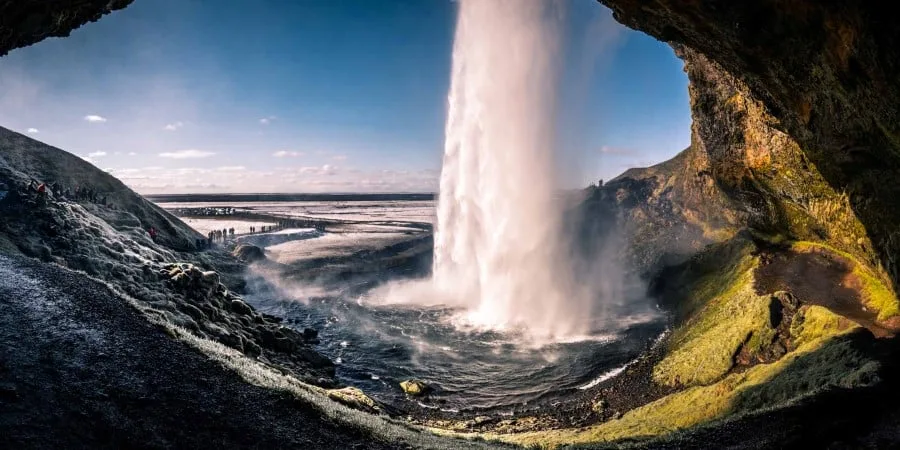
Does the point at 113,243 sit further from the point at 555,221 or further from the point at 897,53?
the point at 897,53

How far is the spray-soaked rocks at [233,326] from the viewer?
73.5 ft

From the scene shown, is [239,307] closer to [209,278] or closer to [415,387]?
[209,278]

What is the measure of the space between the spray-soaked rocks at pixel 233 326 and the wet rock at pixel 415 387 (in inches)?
148

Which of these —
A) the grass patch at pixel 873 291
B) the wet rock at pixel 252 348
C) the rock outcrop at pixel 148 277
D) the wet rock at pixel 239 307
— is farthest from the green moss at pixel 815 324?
the wet rock at pixel 239 307

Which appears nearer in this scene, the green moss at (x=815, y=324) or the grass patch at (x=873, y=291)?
the green moss at (x=815, y=324)

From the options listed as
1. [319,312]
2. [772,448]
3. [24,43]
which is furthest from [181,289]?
[772,448]

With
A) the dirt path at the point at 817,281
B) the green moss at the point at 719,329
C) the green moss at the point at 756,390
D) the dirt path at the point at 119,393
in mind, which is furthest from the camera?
the green moss at the point at 719,329

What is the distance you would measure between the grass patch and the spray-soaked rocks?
79.3 ft

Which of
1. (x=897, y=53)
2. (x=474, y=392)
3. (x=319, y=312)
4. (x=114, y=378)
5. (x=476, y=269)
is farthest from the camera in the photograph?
(x=476, y=269)

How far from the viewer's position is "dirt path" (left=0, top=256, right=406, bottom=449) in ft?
32.4

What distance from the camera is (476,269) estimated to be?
41125 millimetres

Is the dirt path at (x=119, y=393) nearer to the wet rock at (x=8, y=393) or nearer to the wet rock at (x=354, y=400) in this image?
the wet rock at (x=8, y=393)

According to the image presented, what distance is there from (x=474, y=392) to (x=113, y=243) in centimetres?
2424

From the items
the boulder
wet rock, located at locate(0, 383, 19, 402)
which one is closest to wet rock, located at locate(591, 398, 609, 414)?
the boulder
